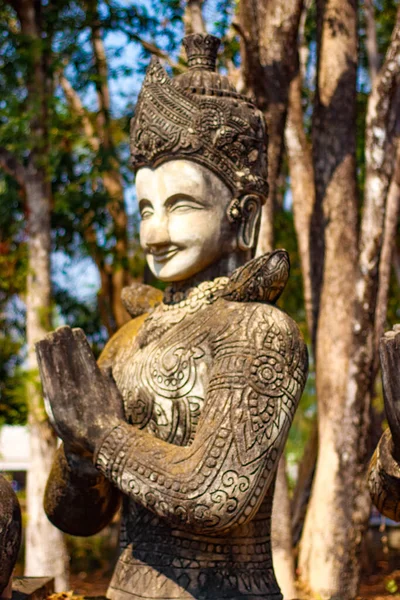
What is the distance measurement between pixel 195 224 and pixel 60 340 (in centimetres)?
80

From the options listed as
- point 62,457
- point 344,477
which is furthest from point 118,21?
point 62,457

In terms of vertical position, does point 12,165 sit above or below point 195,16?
below

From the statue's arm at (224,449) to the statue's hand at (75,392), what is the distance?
99 mm

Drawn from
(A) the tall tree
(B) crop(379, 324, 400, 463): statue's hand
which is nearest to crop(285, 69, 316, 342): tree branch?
(A) the tall tree

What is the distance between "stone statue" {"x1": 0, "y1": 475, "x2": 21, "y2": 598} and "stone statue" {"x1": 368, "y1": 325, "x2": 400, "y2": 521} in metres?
1.47

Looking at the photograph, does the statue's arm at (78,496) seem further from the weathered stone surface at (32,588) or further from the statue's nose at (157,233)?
the statue's nose at (157,233)

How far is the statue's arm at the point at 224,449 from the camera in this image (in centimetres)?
339

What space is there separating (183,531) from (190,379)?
0.62m

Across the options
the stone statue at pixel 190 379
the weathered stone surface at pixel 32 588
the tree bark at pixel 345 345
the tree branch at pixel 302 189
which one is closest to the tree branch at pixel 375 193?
the tree bark at pixel 345 345

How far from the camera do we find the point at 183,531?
3.69 m

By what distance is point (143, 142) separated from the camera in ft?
13.5

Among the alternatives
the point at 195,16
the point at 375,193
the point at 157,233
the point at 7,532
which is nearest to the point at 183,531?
the point at 7,532

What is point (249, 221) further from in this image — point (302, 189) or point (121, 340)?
point (302, 189)

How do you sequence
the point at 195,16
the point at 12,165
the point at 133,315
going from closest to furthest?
the point at 133,315 → the point at 195,16 → the point at 12,165
